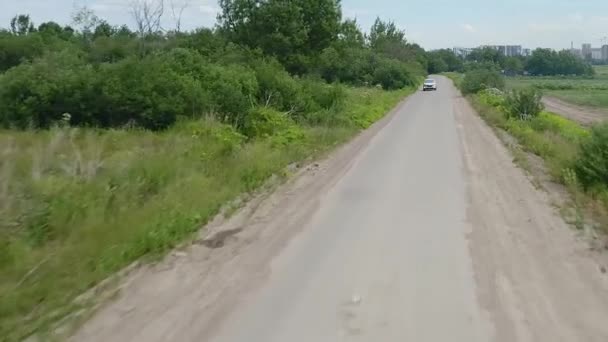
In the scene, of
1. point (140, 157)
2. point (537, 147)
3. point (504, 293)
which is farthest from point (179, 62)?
point (504, 293)

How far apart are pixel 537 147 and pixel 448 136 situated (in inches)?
196

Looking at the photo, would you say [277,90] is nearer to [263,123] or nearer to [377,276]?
[263,123]

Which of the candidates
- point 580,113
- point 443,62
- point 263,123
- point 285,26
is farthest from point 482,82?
point 443,62

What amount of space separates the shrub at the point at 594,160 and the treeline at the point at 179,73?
10.2 metres

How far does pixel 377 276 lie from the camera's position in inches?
278

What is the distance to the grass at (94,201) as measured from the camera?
6.32 metres

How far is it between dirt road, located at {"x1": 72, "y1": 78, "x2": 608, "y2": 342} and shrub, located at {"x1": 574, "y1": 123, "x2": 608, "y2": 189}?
3.26 feet

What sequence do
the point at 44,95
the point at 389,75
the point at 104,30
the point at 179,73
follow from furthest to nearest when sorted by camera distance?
1. the point at 389,75
2. the point at 104,30
3. the point at 179,73
4. the point at 44,95

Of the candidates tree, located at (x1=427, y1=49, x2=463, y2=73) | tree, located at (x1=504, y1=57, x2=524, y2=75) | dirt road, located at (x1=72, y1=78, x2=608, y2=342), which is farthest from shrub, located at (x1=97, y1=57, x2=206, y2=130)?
tree, located at (x1=427, y1=49, x2=463, y2=73)

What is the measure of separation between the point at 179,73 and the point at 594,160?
12.1 meters

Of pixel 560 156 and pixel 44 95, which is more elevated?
pixel 44 95

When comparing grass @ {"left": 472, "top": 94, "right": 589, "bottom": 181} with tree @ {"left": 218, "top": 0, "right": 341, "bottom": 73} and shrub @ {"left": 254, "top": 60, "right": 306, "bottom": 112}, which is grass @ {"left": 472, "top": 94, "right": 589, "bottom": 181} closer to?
shrub @ {"left": 254, "top": 60, "right": 306, "bottom": 112}

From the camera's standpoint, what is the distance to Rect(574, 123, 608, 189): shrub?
11.8 meters

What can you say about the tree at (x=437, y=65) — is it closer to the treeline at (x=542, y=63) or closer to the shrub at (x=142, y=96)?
the treeline at (x=542, y=63)
